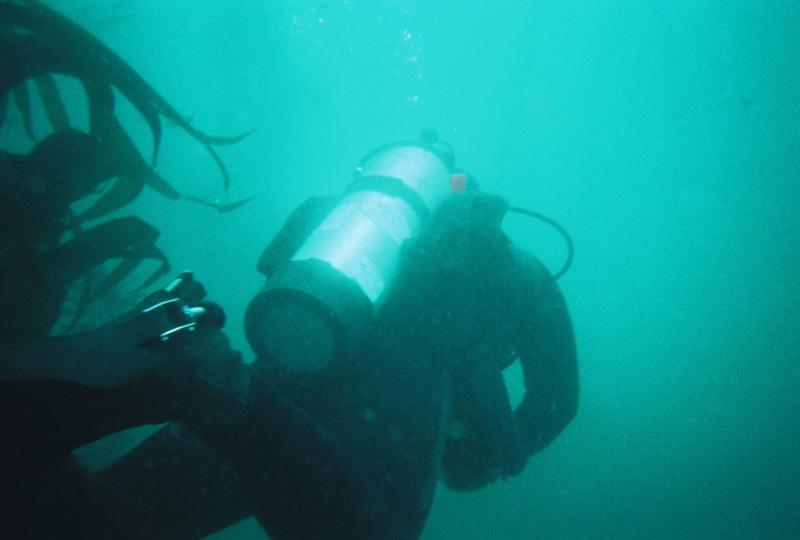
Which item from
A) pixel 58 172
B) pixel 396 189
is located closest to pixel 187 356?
pixel 58 172

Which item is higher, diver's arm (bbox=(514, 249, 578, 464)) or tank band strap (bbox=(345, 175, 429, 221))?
tank band strap (bbox=(345, 175, 429, 221))

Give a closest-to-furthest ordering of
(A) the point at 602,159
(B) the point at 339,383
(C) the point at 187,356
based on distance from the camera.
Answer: (C) the point at 187,356, (B) the point at 339,383, (A) the point at 602,159

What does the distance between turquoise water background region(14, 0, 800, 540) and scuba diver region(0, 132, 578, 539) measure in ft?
47.3

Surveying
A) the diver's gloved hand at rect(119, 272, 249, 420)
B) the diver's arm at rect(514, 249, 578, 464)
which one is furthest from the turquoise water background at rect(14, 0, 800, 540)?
the diver's gloved hand at rect(119, 272, 249, 420)

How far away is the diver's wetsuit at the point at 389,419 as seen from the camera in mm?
1244

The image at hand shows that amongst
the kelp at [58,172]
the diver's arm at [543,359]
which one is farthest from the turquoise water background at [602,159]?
the kelp at [58,172]

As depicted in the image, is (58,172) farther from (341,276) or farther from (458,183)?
(458,183)

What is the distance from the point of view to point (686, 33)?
19.8m

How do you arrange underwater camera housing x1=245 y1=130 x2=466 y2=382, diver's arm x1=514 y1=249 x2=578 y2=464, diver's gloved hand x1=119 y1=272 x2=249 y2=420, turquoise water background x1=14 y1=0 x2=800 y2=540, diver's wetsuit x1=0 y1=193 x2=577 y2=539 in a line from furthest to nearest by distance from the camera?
turquoise water background x1=14 y1=0 x2=800 y2=540
diver's arm x1=514 y1=249 x2=578 y2=464
underwater camera housing x1=245 y1=130 x2=466 y2=382
diver's wetsuit x1=0 y1=193 x2=577 y2=539
diver's gloved hand x1=119 y1=272 x2=249 y2=420

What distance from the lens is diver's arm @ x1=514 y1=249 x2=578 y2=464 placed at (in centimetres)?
195

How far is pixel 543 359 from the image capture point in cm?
206

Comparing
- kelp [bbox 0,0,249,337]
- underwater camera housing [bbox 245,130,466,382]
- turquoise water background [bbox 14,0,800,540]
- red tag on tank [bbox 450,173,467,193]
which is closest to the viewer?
kelp [bbox 0,0,249,337]

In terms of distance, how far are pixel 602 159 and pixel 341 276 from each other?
25799mm

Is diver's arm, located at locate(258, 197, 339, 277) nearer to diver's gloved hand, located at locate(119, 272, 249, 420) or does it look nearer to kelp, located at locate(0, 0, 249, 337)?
kelp, located at locate(0, 0, 249, 337)
